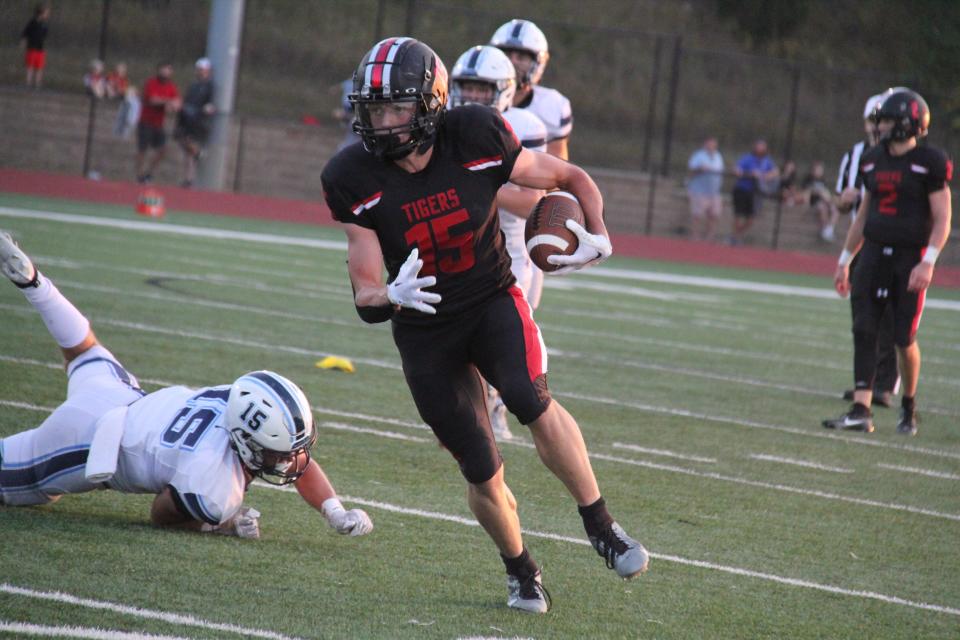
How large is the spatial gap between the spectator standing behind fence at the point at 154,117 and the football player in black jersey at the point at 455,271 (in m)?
18.5

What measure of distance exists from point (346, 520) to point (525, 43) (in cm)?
329

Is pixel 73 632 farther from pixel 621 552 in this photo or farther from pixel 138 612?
pixel 621 552

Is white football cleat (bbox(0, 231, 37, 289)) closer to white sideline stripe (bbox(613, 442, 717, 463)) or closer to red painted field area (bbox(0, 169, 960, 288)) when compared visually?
white sideline stripe (bbox(613, 442, 717, 463))

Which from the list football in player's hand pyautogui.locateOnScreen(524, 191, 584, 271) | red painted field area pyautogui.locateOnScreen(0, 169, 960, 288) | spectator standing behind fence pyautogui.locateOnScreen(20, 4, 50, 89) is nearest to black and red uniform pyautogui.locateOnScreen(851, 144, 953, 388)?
football in player's hand pyautogui.locateOnScreen(524, 191, 584, 271)

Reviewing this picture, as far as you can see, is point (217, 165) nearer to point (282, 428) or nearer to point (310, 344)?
Result: point (310, 344)

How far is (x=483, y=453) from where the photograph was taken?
169 inches

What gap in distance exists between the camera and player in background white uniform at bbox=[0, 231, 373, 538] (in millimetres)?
4582

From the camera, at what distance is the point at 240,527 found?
15.6 feet

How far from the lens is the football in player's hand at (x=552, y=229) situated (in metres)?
4.48

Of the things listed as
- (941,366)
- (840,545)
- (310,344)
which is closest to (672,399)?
(310,344)

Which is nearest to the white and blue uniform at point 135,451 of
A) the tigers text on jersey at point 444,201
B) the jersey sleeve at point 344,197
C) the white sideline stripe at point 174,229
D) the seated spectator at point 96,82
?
the tigers text on jersey at point 444,201

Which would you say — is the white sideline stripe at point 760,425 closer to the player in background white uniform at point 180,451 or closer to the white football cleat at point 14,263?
the player in background white uniform at point 180,451

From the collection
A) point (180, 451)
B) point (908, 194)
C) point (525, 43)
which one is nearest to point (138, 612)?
point (180, 451)

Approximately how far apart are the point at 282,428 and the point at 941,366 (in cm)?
830
